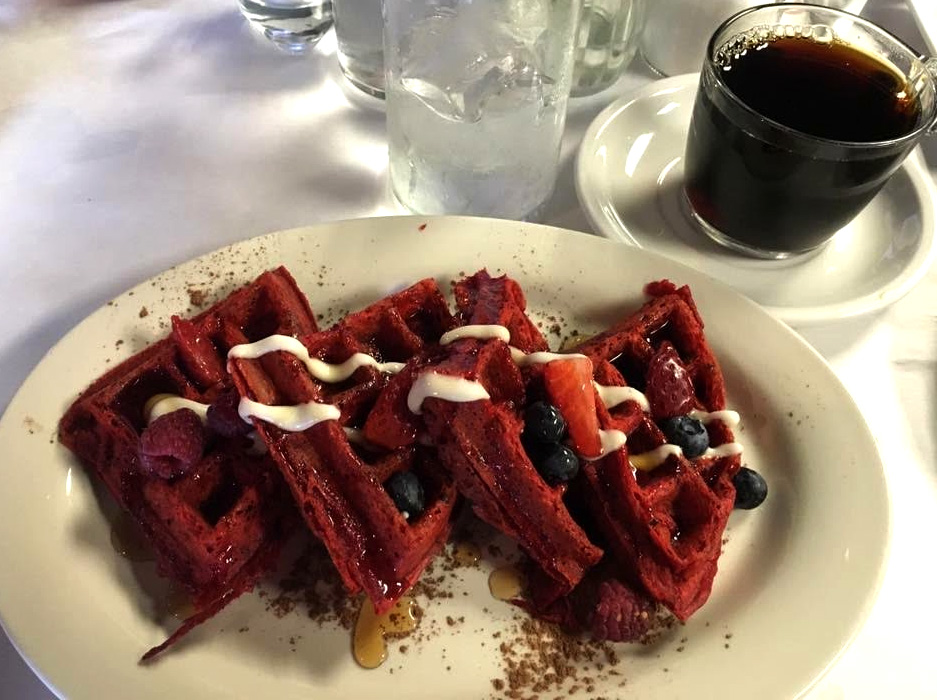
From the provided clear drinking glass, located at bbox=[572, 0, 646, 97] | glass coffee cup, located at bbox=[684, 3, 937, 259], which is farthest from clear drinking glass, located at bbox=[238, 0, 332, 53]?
glass coffee cup, located at bbox=[684, 3, 937, 259]

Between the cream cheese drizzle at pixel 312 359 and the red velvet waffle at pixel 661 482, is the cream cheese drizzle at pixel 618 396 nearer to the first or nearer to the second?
the red velvet waffle at pixel 661 482

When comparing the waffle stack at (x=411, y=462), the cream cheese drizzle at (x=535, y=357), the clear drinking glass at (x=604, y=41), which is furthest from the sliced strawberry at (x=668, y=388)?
the clear drinking glass at (x=604, y=41)

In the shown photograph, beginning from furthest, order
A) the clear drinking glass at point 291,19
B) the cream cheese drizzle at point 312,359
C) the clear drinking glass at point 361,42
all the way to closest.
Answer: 1. the clear drinking glass at point 291,19
2. the clear drinking glass at point 361,42
3. the cream cheese drizzle at point 312,359

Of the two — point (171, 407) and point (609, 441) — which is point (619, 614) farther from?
point (171, 407)

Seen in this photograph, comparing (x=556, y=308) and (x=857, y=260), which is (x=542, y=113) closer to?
(x=556, y=308)

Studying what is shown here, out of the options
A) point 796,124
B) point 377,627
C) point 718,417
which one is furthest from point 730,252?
point 377,627

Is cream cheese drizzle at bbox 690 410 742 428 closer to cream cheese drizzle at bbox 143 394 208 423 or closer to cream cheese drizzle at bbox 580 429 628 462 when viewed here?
cream cheese drizzle at bbox 580 429 628 462
